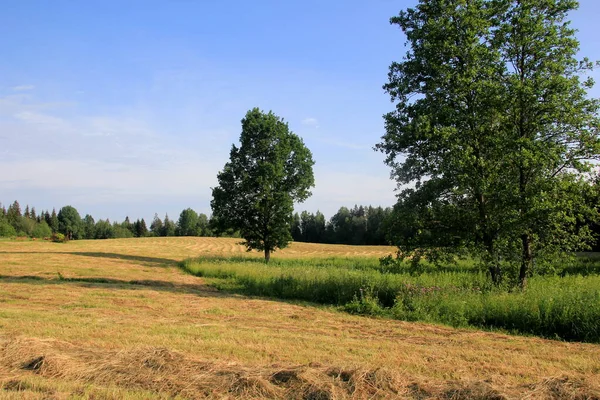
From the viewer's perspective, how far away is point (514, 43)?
14.8 m

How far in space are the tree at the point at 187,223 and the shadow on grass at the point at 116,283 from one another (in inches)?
4256

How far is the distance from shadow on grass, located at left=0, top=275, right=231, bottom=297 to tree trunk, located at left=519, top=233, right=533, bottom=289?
35.9ft

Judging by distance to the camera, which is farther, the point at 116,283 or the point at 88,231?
the point at 88,231

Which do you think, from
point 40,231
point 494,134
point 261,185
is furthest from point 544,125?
point 40,231

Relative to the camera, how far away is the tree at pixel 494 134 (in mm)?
13758

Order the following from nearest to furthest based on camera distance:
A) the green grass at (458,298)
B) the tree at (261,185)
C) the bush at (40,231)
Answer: the green grass at (458,298) → the tree at (261,185) → the bush at (40,231)

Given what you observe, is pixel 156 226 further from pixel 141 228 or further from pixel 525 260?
pixel 525 260

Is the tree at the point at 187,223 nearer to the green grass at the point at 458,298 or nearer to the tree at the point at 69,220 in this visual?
the tree at the point at 69,220

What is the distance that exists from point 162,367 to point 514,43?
14893mm

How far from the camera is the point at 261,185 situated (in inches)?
1307

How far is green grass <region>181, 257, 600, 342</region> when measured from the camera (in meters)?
10.1

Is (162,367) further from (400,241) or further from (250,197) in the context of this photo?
(250,197)

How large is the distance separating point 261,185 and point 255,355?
26.2 metres

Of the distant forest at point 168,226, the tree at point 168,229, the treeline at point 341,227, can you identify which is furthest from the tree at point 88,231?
the treeline at point 341,227
